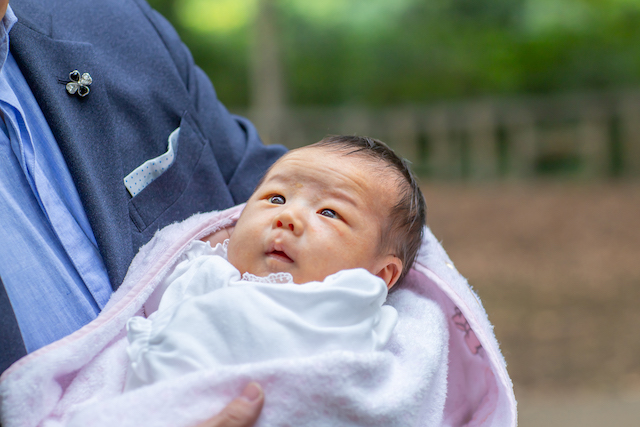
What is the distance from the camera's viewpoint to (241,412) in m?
1.10

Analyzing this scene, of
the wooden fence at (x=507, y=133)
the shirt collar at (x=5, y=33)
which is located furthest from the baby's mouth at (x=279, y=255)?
the wooden fence at (x=507, y=133)

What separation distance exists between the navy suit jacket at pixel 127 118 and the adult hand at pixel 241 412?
0.45m

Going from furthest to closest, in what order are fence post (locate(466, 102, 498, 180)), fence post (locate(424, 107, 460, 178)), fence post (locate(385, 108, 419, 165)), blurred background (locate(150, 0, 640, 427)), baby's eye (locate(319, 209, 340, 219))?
fence post (locate(385, 108, 419, 165)), fence post (locate(424, 107, 460, 178)), fence post (locate(466, 102, 498, 180)), blurred background (locate(150, 0, 640, 427)), baby's eye (locate(319, 209, 340, 219))

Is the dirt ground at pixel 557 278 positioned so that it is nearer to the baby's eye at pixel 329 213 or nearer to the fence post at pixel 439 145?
the fence post at pixel 439 145

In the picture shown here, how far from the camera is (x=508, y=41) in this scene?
42.0 ft

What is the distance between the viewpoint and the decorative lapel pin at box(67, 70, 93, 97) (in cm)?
146

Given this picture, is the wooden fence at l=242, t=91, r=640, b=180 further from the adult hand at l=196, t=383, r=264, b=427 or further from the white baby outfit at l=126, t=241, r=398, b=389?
the adult hand at l=196, t=383, r=264, b=427

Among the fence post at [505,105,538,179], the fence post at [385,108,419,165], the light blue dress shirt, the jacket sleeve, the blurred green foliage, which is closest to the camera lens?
the light blue dress shirt

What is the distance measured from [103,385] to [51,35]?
0.85 m

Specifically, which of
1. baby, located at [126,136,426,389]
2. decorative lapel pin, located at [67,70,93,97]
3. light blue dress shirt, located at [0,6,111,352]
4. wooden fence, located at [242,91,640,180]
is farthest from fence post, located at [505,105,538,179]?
light blue dress shirt, located at [0,6,111,352]

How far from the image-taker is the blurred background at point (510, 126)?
174 inches

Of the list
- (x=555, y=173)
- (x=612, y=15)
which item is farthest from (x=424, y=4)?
(x=555, y=173)

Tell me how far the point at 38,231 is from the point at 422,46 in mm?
12771

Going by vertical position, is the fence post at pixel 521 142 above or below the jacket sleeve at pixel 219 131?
below
